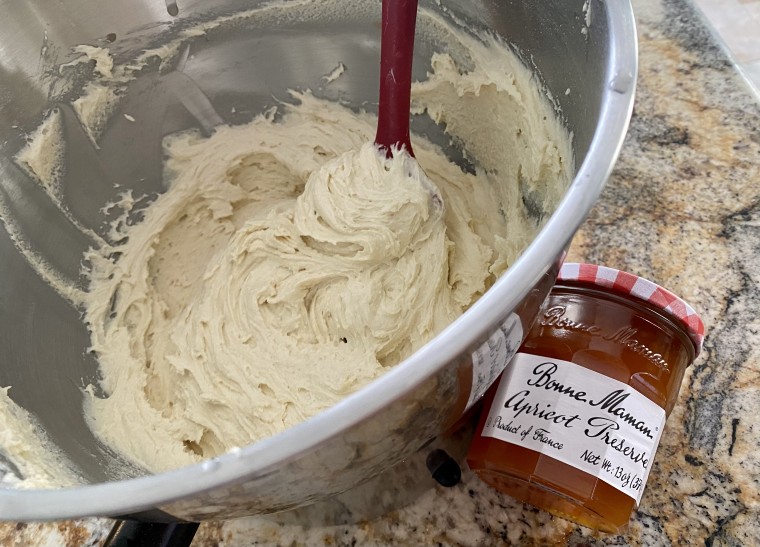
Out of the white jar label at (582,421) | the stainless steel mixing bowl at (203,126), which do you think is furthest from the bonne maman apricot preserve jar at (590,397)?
the stainless steel mixing bowl at (203,126)

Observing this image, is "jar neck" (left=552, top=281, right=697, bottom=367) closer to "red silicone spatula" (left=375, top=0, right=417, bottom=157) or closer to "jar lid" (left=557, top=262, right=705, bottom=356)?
"jar lid" (left=557, top=262, right=705, bottom=356)

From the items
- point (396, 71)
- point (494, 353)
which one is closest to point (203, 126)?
point (396, 71)

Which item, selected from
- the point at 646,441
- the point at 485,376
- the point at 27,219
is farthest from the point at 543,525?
the point at 27,219

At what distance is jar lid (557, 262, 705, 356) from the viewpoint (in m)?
0.69

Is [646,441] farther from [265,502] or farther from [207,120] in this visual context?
[207,120]

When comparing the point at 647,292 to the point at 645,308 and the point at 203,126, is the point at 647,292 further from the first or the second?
the point at 203,126

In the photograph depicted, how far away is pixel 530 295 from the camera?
1.53 feet

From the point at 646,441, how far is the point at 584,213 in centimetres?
36

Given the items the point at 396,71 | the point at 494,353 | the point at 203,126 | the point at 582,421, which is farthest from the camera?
the point at 203,126

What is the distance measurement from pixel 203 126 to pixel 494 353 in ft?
2.86

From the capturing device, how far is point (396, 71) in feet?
2.70

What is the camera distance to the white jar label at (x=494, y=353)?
18.3 inches

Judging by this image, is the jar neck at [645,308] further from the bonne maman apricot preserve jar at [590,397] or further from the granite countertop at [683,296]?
the granite countertop at [683,296]

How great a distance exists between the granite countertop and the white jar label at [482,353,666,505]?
0.13 metres
